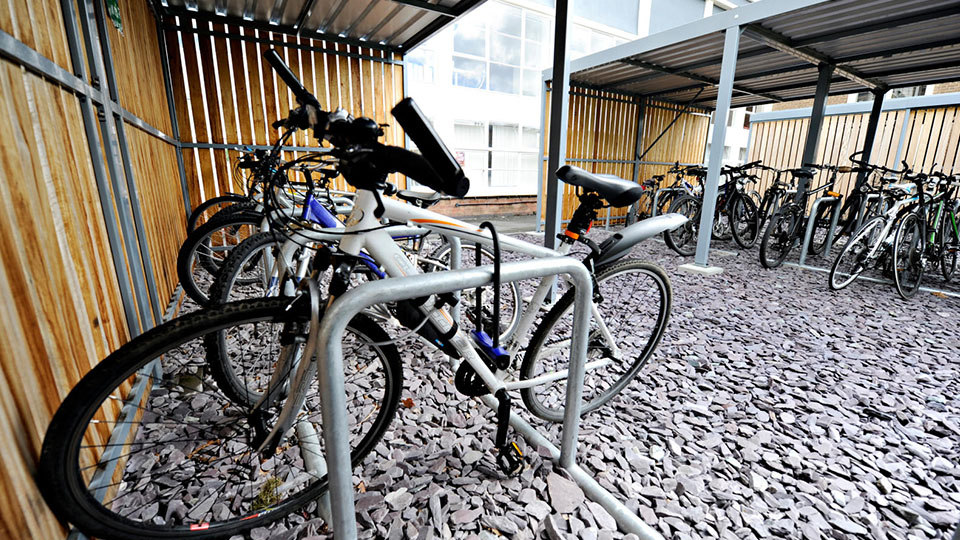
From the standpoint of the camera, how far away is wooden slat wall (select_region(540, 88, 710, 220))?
759cm

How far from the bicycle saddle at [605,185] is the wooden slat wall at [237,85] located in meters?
3.26

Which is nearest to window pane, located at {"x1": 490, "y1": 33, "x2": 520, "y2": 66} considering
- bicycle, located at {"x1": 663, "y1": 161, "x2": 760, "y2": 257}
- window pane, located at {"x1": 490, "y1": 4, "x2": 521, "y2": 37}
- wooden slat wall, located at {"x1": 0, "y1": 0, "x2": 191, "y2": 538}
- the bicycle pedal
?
window pane, located at {"x1": 490, "y1": 4, "x2": 521, "y2": 37}

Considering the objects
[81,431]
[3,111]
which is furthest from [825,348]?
[3,111]

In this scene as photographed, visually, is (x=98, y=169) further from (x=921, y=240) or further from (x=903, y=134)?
(x=903, y=134)

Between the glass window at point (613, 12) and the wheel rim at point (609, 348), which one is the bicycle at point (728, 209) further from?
the glass window at point (613, 12)

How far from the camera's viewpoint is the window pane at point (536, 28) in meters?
9.70

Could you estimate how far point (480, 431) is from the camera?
1.73 meters

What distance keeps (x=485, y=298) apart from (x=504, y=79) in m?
8.04

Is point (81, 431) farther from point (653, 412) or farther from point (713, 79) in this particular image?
point (713, 79)

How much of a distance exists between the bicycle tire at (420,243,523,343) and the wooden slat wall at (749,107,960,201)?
787cm

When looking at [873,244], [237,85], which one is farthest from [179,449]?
[873,244]

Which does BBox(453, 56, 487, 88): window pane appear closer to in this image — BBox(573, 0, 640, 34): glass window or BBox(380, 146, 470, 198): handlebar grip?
BBox(573, 0, 640, 34): glass window

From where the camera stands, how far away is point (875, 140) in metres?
8.58

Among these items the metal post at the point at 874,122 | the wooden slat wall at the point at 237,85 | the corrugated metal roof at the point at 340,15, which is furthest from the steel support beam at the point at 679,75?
the wooden slat wall at the point at 237,85
